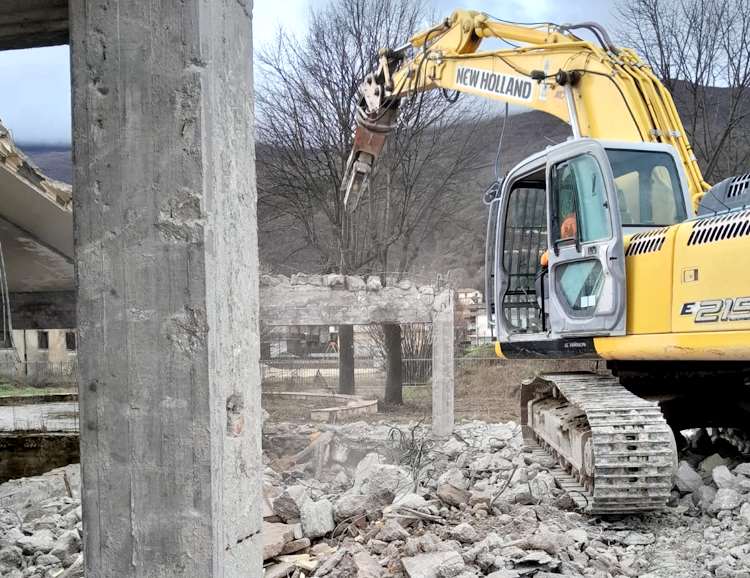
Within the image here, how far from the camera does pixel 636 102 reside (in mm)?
6148

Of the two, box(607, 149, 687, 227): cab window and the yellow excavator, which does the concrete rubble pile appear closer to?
the yellow excavator

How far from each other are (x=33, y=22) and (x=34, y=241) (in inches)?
377

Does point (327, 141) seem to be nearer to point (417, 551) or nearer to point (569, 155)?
point (569, 155)

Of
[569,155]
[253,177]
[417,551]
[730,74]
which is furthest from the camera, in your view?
[730,74]

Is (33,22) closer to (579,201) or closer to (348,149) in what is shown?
(579,201)

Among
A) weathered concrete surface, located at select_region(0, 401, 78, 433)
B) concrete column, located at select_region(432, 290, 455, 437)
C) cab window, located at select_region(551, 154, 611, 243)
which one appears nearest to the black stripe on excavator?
cab window, located at select_region(551, 154, 611, 243)

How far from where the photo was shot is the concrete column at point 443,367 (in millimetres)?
10820

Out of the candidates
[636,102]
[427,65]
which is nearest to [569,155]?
[636,102]

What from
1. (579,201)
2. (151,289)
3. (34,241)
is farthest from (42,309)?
(151,289)

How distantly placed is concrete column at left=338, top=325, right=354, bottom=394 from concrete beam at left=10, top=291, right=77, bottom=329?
242 inches

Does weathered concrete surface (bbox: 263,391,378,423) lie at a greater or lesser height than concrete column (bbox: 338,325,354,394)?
lesser

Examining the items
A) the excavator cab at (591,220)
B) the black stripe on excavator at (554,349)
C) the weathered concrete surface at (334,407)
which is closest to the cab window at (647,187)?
the excavator cab at (591,220)

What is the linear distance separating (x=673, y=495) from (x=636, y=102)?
3271 mm

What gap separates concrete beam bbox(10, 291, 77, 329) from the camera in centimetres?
1232
